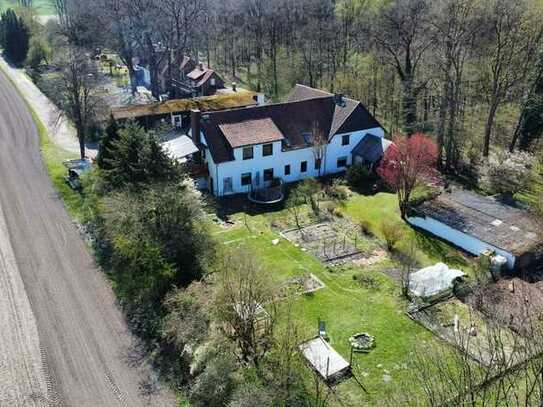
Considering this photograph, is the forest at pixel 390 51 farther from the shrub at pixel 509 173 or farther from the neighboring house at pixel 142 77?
the shrub at pixel 509 173

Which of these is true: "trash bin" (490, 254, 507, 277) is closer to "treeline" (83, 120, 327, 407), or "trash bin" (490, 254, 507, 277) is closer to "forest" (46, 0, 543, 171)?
"treeline" (83, 120, 327, 407)

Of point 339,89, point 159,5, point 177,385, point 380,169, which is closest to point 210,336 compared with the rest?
point 177,385

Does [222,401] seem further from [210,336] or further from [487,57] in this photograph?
[487,57]

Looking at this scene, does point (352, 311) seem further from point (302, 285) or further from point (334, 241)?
point (334, 241)

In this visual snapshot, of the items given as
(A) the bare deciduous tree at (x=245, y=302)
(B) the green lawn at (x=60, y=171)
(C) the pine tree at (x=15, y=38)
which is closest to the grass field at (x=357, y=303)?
(A) the bare deciduous tree at (x=245, y=302)

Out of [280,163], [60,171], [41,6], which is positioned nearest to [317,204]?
[280,163]

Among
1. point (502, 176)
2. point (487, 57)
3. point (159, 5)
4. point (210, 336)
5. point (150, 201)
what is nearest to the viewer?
point (210, 336)
